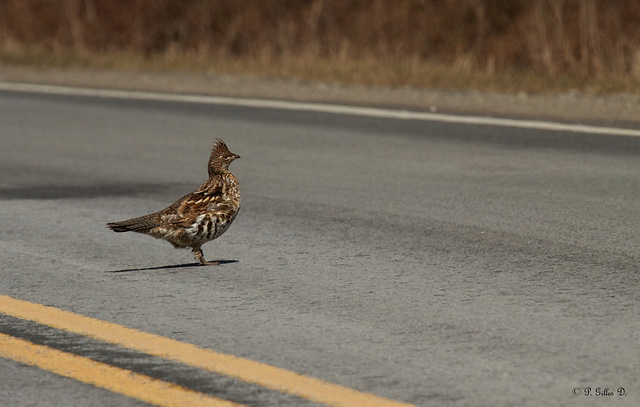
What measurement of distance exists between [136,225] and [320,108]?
9196 millimetres

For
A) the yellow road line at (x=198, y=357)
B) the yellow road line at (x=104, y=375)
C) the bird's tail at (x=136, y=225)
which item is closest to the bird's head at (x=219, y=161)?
the bird's tail at (x=136, y=225)

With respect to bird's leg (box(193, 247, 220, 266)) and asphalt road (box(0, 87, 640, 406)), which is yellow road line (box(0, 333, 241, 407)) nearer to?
asphalt road (box(0, 87, 640, 406))

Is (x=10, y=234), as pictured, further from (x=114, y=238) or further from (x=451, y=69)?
(x=451, y=69)

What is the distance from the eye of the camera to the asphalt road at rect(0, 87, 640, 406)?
15.1 feet

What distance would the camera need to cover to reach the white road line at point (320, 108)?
12.7 meters

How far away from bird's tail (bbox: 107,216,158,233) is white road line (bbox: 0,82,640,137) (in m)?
7.04

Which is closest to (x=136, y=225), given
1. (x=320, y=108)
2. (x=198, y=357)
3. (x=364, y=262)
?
(x=364, y=262)

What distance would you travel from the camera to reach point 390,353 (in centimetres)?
482

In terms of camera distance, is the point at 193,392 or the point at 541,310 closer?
the point at 193,392

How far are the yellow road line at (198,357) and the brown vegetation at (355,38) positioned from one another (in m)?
11.6

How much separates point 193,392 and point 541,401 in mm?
1194

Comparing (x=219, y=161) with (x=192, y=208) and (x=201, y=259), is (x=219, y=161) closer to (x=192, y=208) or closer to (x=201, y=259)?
(x=192, y=208)

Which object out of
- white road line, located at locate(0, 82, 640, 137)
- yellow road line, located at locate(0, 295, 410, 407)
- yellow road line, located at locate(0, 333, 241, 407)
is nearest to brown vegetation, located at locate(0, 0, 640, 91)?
white road line, located at locate(0, 82, 640, 137)

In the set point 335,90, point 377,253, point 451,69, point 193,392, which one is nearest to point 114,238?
point 377,253
